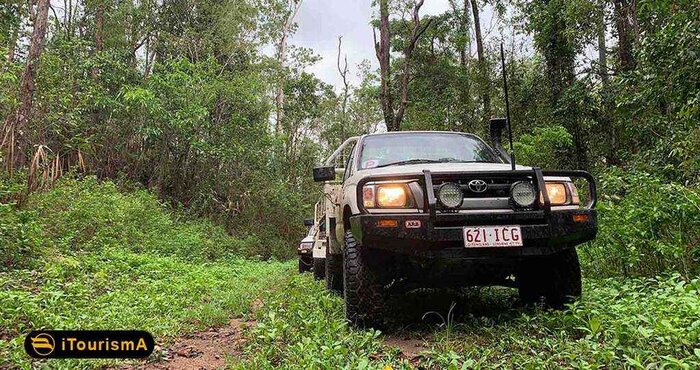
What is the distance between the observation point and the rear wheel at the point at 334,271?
582 centimetres

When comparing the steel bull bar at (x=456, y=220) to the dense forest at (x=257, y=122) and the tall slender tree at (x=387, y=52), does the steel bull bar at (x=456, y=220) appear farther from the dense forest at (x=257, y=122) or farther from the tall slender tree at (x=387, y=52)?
the tall slender tree at (x=387, y=52)

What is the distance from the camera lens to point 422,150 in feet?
15.5

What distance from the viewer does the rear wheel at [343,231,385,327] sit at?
3.46 m

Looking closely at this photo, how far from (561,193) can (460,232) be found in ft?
3.18

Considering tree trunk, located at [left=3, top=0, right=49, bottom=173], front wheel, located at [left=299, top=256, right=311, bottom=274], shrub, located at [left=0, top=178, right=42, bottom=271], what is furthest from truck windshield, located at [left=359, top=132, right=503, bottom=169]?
tree trunk, located at [left=3, top=0, right=49, bottom=173]

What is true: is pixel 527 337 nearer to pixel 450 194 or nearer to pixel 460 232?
pixel 460 232

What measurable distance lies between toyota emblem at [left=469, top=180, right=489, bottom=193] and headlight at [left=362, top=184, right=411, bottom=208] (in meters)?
0.44

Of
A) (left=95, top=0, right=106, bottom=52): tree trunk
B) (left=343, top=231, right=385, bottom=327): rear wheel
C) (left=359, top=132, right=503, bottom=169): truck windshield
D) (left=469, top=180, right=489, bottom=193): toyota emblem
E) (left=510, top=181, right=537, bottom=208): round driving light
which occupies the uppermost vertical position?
(left=95, top=0, right=106, bottom=52): tree trunk

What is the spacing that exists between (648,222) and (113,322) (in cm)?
492

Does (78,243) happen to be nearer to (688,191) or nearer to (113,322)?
(113,322)

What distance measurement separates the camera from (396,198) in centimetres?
336

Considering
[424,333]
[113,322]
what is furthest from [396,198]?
[113,322]

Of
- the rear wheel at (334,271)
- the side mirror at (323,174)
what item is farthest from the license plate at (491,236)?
the rear wheel at (334,271)

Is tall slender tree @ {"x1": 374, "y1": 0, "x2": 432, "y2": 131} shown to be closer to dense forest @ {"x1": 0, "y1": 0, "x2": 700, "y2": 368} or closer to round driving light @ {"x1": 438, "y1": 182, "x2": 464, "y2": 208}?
dense forest @ {"x1": 0, "y1": 0, "x2": 700, "y2": 368}
